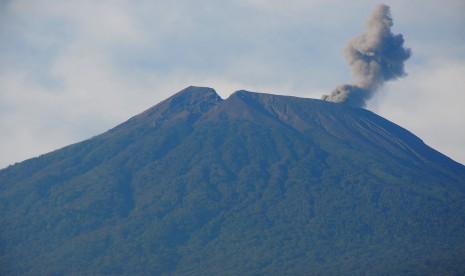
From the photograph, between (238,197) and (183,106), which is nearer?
(238,197)

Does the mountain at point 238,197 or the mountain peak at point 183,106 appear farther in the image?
the mountain peak at point 183,106

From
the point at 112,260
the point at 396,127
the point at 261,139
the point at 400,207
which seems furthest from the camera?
the point at 396,127

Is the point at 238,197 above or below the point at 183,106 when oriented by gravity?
below

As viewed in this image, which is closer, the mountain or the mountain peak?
the mountain

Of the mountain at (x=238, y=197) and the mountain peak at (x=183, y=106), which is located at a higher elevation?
the mountain peak at (x=183, y=106)

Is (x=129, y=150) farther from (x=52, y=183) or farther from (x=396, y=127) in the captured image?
(x=396, y=127)

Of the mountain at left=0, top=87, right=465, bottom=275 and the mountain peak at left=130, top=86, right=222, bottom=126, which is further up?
the mountain peak at left=130, top=86, right=222, bottom=126

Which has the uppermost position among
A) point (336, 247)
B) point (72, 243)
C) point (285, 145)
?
point (285, 145)

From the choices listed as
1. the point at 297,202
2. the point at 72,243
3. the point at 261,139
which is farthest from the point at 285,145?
the point at 72,243
